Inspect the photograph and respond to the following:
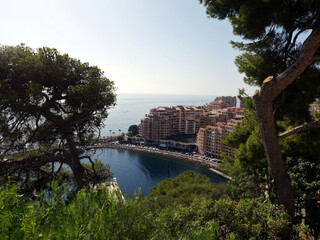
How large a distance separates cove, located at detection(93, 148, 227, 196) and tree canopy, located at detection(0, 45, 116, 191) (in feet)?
65.1

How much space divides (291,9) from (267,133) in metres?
Answer: 2.18

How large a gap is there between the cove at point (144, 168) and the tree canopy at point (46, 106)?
1985cm

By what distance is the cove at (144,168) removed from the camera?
1020 inches

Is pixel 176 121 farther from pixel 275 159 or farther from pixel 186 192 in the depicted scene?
pixel 275 159

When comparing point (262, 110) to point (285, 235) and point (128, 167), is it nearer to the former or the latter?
point (285, 235)

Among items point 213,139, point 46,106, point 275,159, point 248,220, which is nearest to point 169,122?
point 213,139

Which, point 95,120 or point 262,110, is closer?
point 262,110

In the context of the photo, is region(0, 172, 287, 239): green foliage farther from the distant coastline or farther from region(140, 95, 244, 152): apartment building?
region(140, 95, 244, 152): apartment building

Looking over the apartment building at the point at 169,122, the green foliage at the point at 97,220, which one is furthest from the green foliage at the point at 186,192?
the apartment building at the point at 169,122

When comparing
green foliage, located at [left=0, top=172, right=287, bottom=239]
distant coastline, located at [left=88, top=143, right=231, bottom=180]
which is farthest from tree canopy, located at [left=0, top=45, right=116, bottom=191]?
distant coastline, located at [left=88, top=143, right=231, bottom=180]

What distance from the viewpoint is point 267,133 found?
10.2ft

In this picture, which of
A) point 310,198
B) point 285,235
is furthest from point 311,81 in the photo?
point 285,235

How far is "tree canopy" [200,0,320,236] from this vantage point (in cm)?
296

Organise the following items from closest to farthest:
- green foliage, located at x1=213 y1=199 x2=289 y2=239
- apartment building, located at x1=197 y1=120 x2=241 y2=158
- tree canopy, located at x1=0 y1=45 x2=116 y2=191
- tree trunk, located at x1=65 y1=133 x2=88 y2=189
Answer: green foliage, located at x1=213 y1=199 x2=289 y2=239, tree canopy, located at x1=0 y1=45 x2=116 y2=191, tree trunk, located at x1=65 y1=133 x2=88 y2=189, apartment building, located at x1=197 y1=120 x2=241 y2=158
